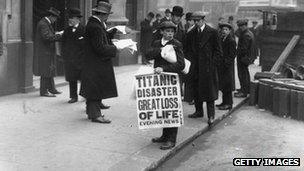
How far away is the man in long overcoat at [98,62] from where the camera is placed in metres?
7.46

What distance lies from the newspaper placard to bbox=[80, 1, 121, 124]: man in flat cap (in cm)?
140

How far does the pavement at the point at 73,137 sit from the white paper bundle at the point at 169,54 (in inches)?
27.1

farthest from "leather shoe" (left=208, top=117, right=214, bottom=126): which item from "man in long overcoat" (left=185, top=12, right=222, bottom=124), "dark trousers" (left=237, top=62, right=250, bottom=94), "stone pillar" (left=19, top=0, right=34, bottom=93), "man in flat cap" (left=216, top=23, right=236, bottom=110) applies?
"stone pillar" (left=19, top=0, right=34, bottom=93)

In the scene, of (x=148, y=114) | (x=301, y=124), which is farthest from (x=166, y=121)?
(x=301, y=124)

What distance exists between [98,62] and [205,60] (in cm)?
180

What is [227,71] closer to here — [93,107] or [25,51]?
[93,107]

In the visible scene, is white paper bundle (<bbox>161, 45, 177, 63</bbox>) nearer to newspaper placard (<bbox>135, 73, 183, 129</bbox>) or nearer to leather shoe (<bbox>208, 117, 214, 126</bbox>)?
newspaper placard (<bbox>135, 73, 183, 129</bbox>)

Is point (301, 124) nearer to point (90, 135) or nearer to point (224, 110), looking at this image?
point (224, 110)

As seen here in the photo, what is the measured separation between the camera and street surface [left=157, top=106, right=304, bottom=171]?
626cm

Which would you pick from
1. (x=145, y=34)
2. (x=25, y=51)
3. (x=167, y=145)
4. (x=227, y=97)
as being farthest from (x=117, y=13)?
(x=167, y=145)

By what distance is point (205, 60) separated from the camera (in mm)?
8148

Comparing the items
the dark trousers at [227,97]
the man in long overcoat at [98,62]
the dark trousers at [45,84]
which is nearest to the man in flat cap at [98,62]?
the man in long overcoat at [98,62]

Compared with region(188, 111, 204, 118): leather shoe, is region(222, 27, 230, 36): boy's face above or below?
above

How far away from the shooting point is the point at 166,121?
636cm
